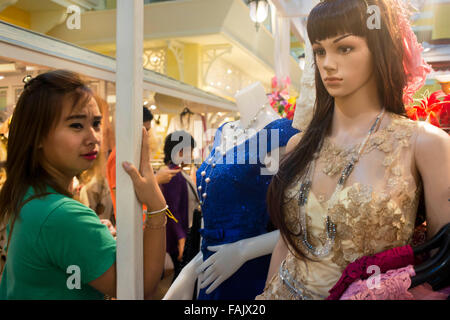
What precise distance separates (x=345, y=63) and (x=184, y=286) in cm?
85

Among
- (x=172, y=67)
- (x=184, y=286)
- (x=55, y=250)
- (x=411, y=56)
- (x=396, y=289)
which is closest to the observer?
(x=396, y=289)

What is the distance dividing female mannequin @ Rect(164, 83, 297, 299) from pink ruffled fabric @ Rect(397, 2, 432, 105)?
49 centimetres

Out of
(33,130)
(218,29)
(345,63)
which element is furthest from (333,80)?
(218,29)

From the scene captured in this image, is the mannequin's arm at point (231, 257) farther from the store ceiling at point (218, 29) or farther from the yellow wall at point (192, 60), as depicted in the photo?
the yellow wall at point (192, 60)

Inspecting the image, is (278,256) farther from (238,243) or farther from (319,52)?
(319,52)

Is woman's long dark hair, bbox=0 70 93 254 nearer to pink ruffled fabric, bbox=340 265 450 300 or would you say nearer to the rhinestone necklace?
the rhinestone necklace

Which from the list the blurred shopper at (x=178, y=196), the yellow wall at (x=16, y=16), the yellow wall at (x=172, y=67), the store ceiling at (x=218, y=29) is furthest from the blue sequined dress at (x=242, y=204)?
the yellow wall at (x=172, y=67)

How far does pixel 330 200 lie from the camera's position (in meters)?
A: 0.91

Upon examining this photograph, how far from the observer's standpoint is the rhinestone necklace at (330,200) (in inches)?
35.7

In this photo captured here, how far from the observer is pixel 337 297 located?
82 centimetres

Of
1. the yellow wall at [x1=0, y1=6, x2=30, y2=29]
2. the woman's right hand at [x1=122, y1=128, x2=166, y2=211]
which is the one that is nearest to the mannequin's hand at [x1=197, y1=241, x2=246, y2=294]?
the woman's right hand at [x1=122, y1=128, x2=166, y2=211]

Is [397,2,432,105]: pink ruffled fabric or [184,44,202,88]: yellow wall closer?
[397,2,432,105]: pink ruffled fabric

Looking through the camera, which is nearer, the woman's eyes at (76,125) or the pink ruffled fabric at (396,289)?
the pink ruffled fabric at (396,289)

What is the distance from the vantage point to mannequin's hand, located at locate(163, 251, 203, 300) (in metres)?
1.26
